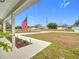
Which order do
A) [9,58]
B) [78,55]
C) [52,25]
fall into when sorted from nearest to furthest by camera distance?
1. [9,58]
2. [78,55]
3. [52,25]

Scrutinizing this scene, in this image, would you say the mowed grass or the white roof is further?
the mowed grass

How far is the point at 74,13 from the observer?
575 centimetres

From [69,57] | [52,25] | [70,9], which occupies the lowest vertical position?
[69,57]

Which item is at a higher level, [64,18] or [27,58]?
[64,18]

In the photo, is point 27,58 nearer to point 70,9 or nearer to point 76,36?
point 70,9

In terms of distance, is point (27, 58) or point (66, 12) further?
point (66, 12)

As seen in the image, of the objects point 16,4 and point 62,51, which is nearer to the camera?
point 16,4

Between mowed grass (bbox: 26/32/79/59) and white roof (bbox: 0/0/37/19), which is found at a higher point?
white roof (bbox: 0/0/37/19)

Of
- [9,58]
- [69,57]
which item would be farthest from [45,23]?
[9,58]

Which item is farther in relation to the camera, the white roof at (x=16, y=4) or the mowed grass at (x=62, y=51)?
the mowed grass at (x=62, y=51)

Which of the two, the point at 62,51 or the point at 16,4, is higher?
the point at 16,4

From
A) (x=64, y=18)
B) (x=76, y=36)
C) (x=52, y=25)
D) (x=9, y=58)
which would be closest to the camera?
(x=9, y=58)

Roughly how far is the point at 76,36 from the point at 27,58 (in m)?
3.73

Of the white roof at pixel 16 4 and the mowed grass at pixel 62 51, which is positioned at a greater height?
the white roof at pixel 16 4
